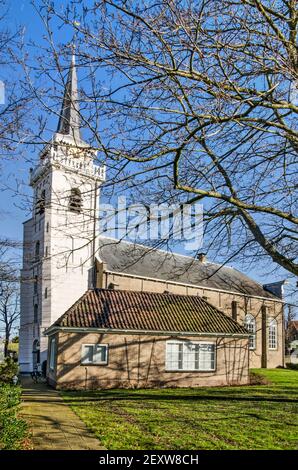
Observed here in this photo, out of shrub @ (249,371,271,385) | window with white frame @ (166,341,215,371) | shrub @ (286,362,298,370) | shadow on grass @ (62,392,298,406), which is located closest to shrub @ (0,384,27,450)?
shadow on grass @ (62,392,298,406)

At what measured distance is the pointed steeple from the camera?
21.3ft

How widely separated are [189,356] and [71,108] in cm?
1825

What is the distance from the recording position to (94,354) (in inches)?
816

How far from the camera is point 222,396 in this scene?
18.1m

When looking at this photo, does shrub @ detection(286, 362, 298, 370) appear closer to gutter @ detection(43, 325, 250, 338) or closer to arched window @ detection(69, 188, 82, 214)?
gutter @ detection(43, 325, 250, 338)

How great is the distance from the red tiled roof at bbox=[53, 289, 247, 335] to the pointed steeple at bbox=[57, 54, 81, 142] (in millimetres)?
14884

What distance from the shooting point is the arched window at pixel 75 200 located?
757 cm

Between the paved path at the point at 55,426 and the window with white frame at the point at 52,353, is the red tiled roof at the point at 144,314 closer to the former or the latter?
the window with white frame at the point at 52,353

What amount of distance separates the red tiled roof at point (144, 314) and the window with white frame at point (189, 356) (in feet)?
2.45

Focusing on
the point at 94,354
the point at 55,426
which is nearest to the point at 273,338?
the point at 94,354

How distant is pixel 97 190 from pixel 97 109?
5.29ft
